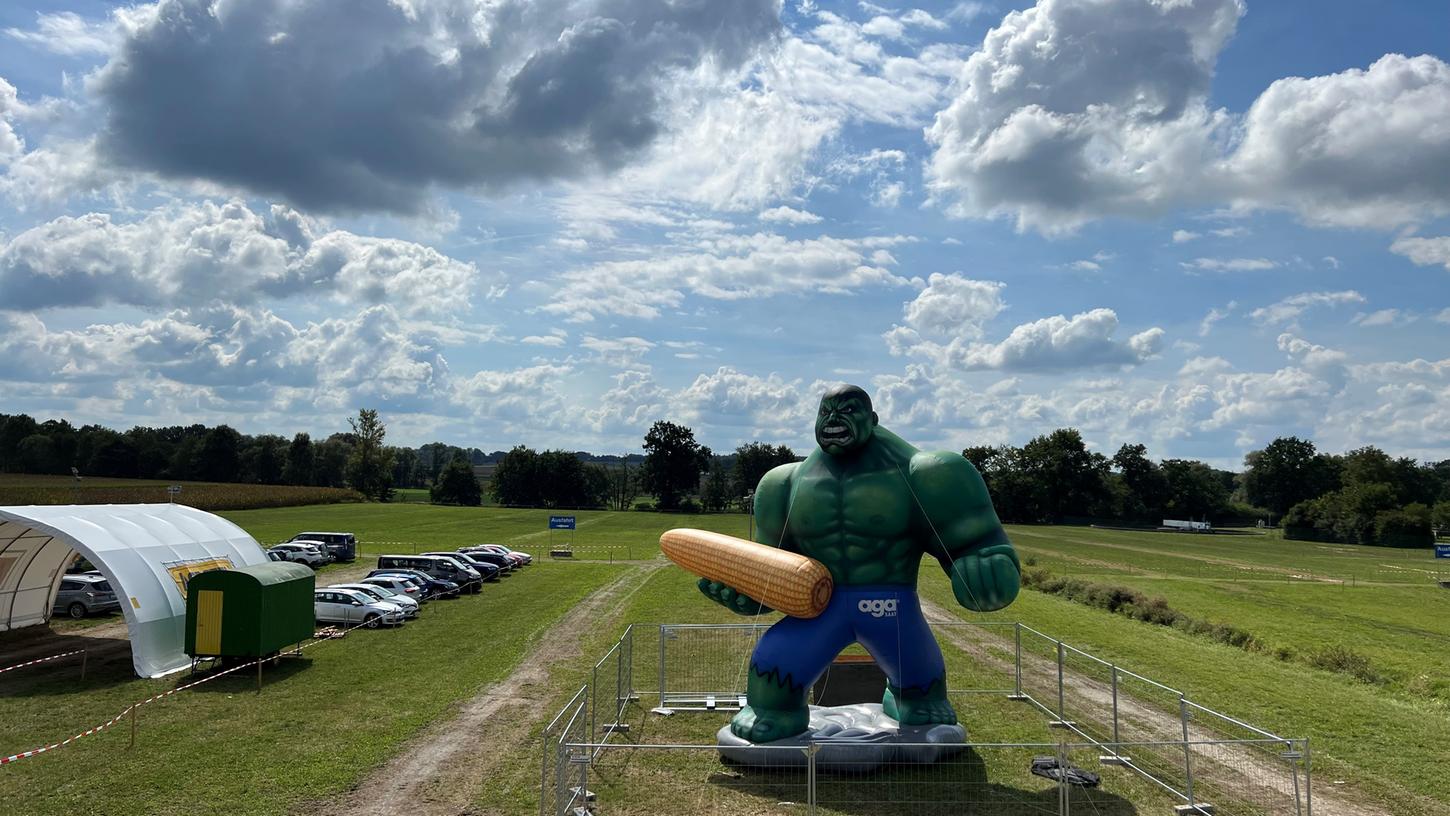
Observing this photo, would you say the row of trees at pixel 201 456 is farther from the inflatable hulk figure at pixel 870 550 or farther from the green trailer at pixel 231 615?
the inflatable hulk figure at pixel 870 550

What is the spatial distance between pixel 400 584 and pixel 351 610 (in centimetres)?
465

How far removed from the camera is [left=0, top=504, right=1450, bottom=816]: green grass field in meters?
12.1

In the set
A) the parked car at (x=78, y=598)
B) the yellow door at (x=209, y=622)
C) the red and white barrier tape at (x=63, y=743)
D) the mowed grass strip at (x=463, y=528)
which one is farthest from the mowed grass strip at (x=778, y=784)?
the mowed grass strip at (x=463, y=528)

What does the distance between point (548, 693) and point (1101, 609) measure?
23852 mm

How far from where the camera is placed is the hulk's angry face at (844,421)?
41.8 feet

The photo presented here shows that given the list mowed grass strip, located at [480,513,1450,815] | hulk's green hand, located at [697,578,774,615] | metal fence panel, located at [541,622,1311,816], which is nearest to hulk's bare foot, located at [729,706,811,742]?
metal fence panel, located at [541,622,1311,816]

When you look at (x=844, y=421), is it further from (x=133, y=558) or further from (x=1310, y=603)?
(x=1310, y=603)

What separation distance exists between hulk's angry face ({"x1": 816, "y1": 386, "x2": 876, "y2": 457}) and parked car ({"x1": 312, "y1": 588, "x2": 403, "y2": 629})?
19314 millimetres

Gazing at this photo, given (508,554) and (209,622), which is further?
(508,554)

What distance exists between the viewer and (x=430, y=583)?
3381cm

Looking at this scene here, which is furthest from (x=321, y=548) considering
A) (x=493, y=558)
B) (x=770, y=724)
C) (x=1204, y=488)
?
(x=1204, y=488)

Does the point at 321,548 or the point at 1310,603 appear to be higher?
the point at 321,548

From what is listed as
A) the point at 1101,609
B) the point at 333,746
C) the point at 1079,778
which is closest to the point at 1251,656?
the point at 1101,609

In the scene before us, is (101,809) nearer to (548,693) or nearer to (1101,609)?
(548,693)
